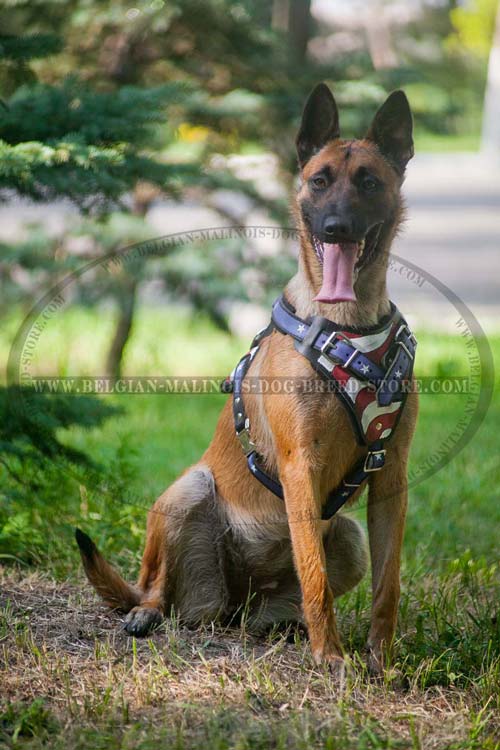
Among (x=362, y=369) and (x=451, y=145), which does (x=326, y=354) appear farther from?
(x=451, y=145)

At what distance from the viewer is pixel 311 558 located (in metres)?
3.03

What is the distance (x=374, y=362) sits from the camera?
304 cm

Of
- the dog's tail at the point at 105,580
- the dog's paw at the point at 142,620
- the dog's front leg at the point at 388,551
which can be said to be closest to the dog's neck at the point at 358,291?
the dog's front leg at the point at 388,551

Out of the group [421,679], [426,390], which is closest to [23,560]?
[421,679]

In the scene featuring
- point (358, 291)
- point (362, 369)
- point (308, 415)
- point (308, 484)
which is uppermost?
point (358, 291)

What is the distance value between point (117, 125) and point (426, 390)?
364cm

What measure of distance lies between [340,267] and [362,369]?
0.35 meters

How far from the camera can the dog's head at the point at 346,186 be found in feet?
9.87

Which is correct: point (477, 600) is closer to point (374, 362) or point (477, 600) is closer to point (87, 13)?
point (374, 362)

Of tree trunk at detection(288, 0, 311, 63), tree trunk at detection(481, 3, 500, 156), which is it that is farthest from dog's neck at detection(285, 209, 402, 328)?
tree trunk at detection(481, 3, 500, 156)

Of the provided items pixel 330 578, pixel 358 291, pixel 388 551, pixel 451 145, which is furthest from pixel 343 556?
pixel 451 145

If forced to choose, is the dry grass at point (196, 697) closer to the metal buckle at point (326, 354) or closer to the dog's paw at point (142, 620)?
the dog's paw at point (142, 620)

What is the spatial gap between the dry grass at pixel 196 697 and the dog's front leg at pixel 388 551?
0.57 ft

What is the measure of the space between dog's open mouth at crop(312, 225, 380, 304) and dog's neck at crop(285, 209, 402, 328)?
8cm
